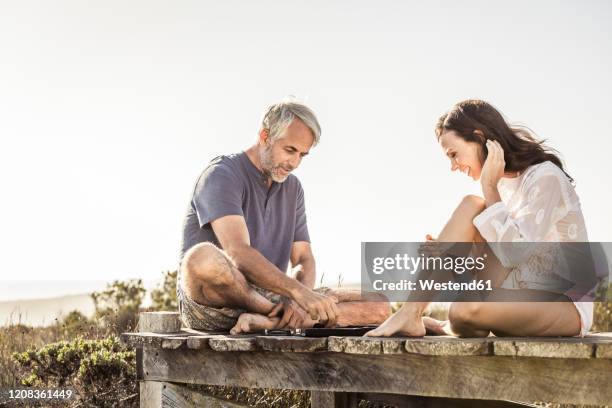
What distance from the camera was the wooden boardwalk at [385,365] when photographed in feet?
11.5

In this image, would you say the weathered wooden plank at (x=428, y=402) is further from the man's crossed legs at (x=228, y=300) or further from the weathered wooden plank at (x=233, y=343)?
the weathered wooden plank at (x=233, y=343)

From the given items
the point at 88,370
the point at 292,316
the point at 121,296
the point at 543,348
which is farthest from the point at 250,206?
the point at 121,296

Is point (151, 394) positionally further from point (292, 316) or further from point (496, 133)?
point (496, 133)

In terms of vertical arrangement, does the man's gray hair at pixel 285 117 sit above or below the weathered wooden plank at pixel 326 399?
above

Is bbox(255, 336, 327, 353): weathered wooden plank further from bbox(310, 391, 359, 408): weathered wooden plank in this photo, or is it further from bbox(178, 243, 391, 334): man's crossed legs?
bbox(178, 243, 391, 334): man's crossed legs

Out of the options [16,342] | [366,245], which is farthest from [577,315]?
[16,342]

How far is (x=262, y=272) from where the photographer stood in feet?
16.1

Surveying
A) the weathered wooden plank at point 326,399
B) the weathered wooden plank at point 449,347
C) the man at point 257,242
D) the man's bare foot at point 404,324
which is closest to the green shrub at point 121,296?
the man at point 257,242

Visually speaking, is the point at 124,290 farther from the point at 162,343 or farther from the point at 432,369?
the point at 432,369

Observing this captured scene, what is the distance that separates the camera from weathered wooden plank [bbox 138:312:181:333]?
479 centimetres

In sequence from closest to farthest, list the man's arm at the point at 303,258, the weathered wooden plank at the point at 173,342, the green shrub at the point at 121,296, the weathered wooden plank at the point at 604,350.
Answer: the weathered wooden plank at the point at 604,350, the weathered wooden plank at the point at 173,342, the man's arm at the point at 303,258, the green shrub at the point at 121,296

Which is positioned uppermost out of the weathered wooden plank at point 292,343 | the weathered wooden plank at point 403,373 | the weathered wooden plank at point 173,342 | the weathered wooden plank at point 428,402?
the weathered wooden plank at point 173,342

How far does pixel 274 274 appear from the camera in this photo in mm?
4883

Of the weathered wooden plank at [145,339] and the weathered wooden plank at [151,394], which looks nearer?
the weathered wooden plank at [145,339]
